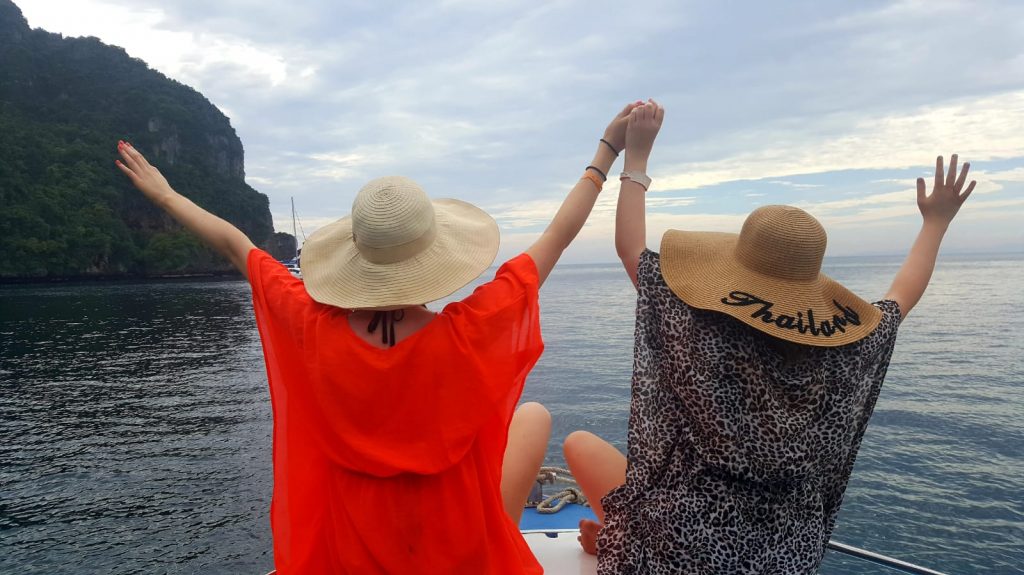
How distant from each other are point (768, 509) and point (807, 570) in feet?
0.69

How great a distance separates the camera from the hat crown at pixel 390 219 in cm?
156

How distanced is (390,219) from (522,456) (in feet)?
3.29

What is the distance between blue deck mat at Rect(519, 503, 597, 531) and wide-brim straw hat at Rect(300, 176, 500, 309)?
96.9 inches

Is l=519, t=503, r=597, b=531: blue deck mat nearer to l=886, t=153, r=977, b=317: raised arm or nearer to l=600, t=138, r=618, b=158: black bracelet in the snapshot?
l=886, t=153, r=977, b=317: raised arm

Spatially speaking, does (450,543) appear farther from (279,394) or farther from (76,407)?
(76,407)

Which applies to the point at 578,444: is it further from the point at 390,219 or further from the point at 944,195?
the point at 944,195

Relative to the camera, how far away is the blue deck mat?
3685mm

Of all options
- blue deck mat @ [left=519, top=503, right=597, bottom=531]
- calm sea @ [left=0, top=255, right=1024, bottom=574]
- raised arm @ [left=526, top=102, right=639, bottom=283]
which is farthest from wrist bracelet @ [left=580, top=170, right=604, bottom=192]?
calm sea @ [left=0, top=255, right=1024, bottom=574]

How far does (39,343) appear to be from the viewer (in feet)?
80.3

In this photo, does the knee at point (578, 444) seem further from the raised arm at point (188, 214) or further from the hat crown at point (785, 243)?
the raised arm at point (188, 214)

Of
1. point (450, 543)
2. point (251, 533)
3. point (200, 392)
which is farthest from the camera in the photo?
point (200, 392)

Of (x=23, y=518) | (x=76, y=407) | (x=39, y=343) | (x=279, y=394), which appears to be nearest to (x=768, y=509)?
(x=279, y=394)

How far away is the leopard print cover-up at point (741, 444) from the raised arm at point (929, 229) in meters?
0.42

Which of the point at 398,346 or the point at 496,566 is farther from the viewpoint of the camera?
the point at 496,566
